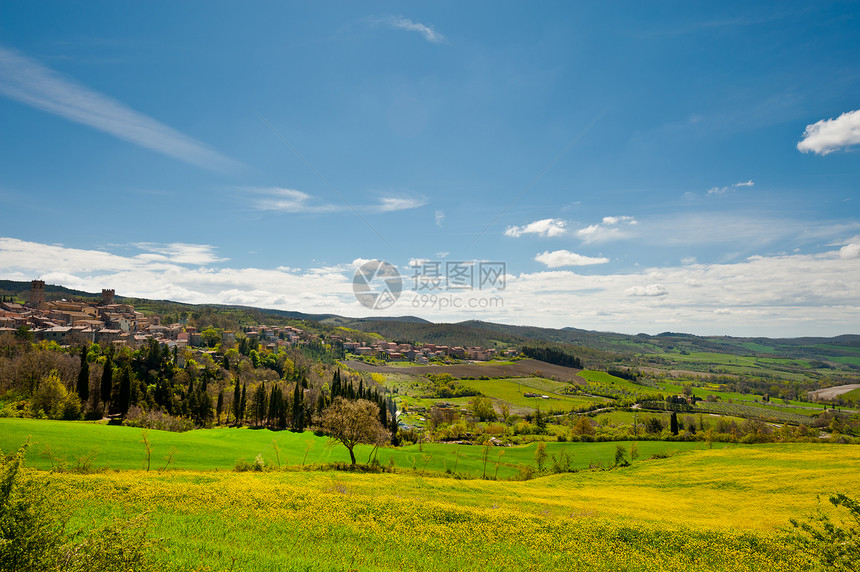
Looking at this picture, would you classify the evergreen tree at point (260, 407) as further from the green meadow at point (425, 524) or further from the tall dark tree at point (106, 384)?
the green meadow at point (425, 524)

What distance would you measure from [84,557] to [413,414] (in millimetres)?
121349

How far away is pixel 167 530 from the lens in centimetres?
1627

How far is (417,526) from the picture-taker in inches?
779

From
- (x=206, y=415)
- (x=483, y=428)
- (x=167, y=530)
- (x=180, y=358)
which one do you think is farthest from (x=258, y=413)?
(x=167, y=530)

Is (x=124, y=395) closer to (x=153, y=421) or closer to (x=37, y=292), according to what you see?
(x=153, y=421)

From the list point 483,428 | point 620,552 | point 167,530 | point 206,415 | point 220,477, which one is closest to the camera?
point 167,530

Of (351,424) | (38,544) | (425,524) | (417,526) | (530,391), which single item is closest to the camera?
(38,544)

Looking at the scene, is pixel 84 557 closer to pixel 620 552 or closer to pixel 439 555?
pixel 439 555

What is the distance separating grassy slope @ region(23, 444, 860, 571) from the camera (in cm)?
1558

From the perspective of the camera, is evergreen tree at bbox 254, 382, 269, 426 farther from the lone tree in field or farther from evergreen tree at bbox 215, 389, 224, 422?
the lone tree in field

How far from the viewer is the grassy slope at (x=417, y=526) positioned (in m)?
15.6

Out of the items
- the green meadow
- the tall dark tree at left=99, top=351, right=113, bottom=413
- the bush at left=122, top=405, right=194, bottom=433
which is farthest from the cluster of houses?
the green meadow

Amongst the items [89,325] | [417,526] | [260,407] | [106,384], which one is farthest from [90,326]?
[417,526]

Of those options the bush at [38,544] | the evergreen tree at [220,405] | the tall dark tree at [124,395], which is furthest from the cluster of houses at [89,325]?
the bush at [38,544]
